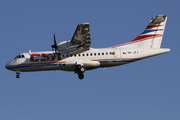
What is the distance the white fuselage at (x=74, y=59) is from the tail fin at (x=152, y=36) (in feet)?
3.75

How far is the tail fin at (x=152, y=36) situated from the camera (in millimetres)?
27844

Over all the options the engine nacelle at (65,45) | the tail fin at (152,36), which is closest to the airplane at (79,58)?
the engine nacelle at (65,45)

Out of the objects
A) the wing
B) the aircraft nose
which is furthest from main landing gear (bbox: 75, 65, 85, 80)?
the aircraft nose

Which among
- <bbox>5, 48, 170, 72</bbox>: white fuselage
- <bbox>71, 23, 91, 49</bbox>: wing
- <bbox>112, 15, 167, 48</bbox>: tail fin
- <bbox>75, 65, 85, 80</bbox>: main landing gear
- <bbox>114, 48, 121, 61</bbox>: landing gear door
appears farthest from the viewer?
<bbox>112, 15, 167, 48</bbox>: tail fin

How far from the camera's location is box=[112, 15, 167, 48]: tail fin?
2784cm

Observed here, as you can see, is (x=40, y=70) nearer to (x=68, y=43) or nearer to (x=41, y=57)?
(x=41, y=57)

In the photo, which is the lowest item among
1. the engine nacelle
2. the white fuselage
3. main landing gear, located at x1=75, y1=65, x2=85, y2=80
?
main landing gear, located at x1=75, y1=65, x2=85, y2=80

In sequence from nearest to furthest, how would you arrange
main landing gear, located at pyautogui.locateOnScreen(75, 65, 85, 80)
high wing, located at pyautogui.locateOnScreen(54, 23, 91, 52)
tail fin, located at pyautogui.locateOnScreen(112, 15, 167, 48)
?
high wing, located at pyautogui.locateOnScreen(54, 23, 91, 52) → main landing gear, located at pyautogui.locateOnScreen(75, 65, 85, 80) → tail fin, located at pyautogui.locateOnScreen(112, 15, 167, 48)

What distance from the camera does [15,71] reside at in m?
27.1

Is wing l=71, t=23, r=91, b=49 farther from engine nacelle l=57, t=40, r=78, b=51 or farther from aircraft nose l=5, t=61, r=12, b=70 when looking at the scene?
aircraft nose l=5, t=61, r=12, b=70

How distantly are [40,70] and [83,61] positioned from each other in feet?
14.2

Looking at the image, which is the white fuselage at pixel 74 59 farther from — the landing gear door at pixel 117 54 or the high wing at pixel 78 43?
the high wing at pixel 78 43

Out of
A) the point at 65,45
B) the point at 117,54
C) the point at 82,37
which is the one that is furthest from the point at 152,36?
the point at 65,45

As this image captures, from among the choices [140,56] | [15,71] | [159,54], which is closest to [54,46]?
[15,71]
